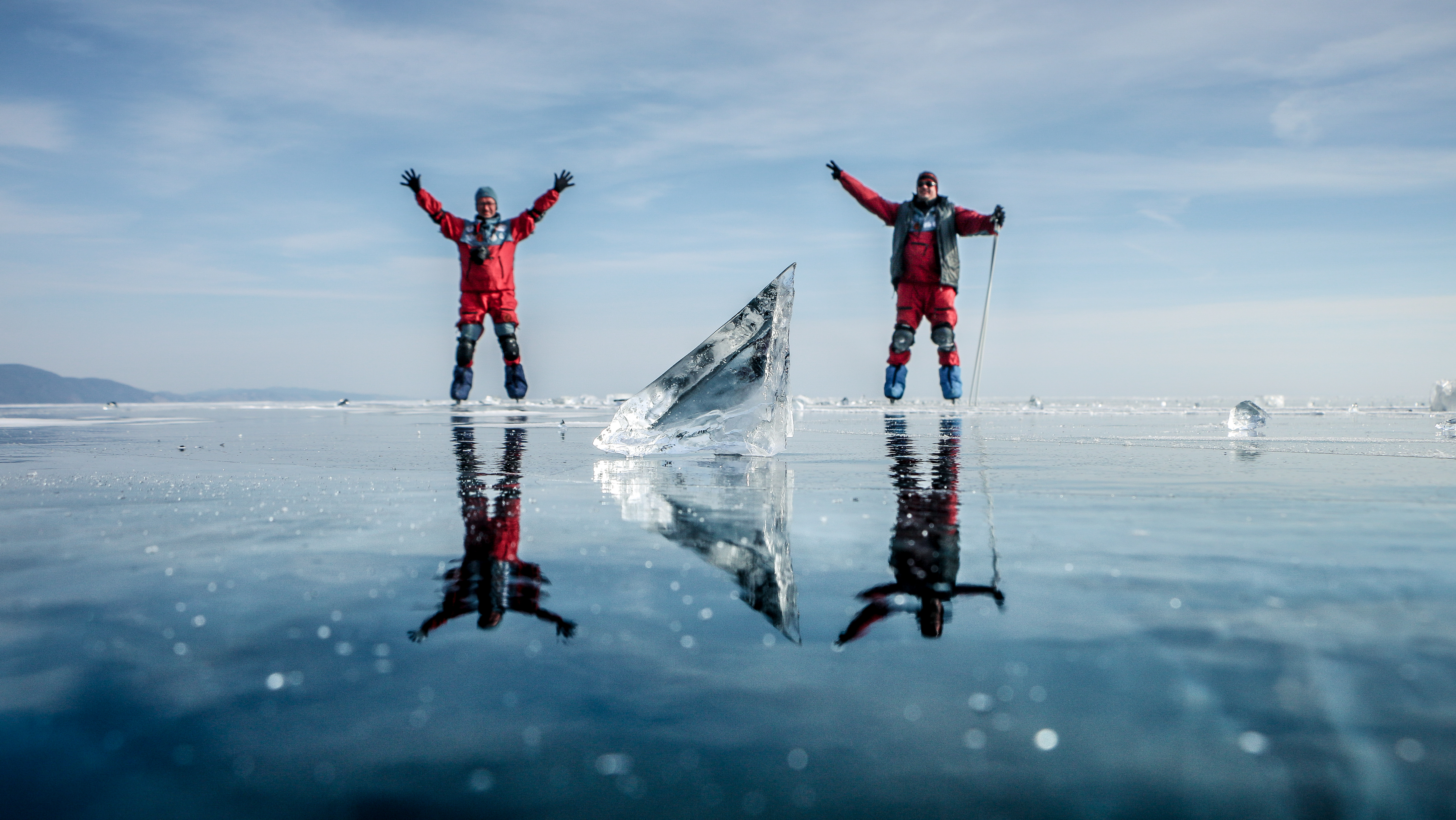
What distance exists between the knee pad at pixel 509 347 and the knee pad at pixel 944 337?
5.53m

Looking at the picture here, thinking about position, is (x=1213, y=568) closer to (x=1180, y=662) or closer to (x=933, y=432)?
(x=1180, y=662)

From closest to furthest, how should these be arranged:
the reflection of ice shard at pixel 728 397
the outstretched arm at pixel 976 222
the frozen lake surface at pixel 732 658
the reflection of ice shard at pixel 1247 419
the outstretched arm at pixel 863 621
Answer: the frozen lake surface at pixel 732 658, the outstretched arm at pixel 863 621, the reflection of ice shard at pixel 728 397, the reflection of ice shard at pixel 1247 419, the outstretched arm at pixel 976 222

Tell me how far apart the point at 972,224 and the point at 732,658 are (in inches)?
410

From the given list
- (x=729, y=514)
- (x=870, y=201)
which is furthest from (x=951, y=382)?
(x=729, y=514)

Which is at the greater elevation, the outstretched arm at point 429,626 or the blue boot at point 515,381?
the blue boot at point 515,381

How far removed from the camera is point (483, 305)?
11516mm

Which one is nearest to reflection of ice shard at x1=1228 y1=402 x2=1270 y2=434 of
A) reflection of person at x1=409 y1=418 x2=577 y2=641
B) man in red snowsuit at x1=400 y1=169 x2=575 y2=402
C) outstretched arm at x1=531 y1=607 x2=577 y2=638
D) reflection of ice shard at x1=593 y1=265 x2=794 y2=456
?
reflection of ice shard at x1=593 y1=265 x2=794 y2=456

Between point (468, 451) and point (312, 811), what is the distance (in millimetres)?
4023

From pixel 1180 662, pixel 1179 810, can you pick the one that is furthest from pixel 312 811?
pixel 1180 662

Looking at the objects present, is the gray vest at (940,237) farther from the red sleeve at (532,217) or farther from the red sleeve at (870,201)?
the red sleeve at (532,217)

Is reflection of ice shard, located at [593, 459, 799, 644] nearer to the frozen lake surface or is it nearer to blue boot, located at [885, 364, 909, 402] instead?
the frozen lake surface

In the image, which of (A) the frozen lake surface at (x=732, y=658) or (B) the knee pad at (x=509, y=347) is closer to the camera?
→ (A) the frozen lake surface at (x=732, y=658)

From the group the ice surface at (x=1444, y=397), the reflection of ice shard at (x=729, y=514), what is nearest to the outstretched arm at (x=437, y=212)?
the reflection of ice shard at (x=729, y=514)

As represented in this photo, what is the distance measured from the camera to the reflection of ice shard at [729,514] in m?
1.47
